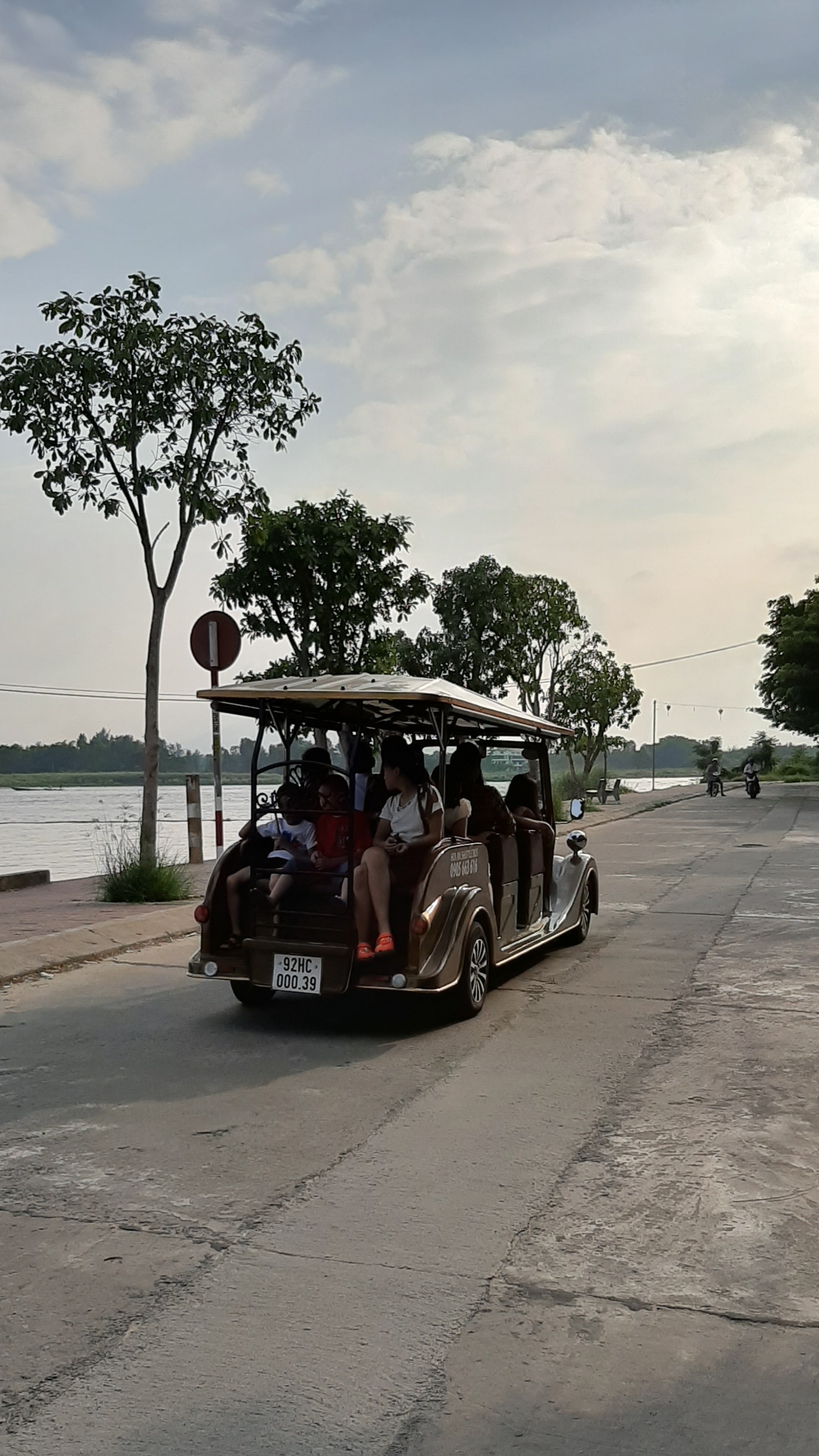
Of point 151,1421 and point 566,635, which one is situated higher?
point 566,635

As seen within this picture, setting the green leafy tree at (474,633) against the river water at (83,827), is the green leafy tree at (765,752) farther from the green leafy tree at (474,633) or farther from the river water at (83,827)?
the green leafy tree at (474,633)

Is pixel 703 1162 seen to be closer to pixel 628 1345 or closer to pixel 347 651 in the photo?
pixel 628 1345

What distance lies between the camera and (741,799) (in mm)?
46562

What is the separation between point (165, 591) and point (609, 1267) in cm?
1047

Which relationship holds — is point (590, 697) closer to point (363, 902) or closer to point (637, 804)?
point (637, 804)

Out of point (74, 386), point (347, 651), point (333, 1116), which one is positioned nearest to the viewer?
point (333, 1116)

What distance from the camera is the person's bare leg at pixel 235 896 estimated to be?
797cm

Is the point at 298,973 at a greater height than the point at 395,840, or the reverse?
the point at 395,840

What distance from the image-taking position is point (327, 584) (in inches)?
743

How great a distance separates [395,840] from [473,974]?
0.94 metres

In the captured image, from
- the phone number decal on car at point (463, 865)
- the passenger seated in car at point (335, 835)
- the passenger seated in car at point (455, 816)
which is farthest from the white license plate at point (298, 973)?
the passenger seated in car at point (455, 816)

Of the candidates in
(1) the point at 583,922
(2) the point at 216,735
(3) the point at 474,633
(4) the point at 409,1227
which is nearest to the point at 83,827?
(3) the point at 474,633

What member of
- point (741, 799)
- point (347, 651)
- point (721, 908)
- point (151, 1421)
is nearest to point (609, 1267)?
point (151, 1421)

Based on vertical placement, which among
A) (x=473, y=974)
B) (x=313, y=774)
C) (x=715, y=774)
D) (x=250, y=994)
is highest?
(x=313, y=774)
